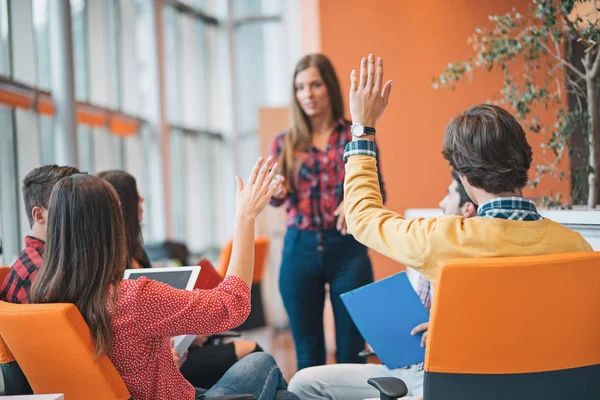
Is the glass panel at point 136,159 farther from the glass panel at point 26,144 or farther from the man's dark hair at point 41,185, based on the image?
the man's dark hair at point 41,185

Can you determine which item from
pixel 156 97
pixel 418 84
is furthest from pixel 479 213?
pixel 156 97

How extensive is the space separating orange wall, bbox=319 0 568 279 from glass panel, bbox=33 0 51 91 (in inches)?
92.2

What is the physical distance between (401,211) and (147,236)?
2933mm

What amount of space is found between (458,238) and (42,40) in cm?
438

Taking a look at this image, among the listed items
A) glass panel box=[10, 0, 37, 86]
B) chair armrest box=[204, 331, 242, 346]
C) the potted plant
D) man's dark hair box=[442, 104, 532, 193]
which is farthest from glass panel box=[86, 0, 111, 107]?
man's dark hair box=[442, 104, 532, 193]

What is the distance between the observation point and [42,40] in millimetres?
5109

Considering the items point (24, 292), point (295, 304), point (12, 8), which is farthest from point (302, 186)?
point (12, 8)

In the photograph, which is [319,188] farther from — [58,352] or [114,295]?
[58,352]

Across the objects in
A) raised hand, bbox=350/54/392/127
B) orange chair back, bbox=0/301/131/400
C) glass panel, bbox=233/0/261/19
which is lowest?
orange chair back, bbox=0/301/131/400

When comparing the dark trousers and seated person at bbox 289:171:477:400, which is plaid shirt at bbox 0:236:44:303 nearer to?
seated person at bbox 289:171:477:400

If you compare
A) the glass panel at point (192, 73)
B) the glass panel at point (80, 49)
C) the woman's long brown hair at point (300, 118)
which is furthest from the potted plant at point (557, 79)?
the glass panel at point (192, 73)

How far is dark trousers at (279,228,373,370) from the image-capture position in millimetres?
3033

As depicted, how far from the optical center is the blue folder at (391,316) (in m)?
2.10

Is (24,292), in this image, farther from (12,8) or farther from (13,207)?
(12,8)
